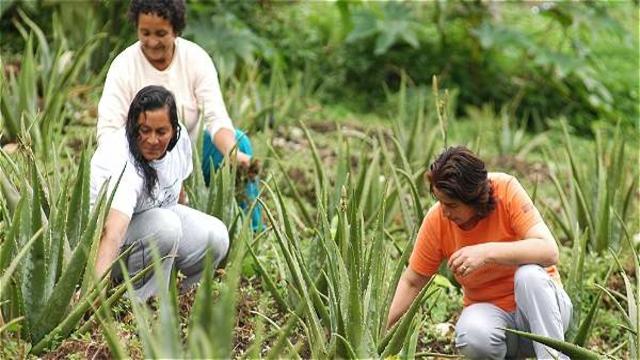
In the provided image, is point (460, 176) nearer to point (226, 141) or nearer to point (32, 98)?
point (226, 141)

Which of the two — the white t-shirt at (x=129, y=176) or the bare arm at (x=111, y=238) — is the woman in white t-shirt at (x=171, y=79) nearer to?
the white t-shirt at (x=129, y=176)

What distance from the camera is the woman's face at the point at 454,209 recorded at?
8.91 feet

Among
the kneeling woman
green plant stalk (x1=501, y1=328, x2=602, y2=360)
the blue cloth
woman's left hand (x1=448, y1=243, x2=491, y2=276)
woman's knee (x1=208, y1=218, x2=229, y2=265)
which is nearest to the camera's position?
green plant stalk (x1=501, y1=328, x2=602, y2=360)

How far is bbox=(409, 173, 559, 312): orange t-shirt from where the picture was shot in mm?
2832

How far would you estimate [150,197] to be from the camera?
120 inches

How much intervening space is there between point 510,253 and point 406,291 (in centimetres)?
33

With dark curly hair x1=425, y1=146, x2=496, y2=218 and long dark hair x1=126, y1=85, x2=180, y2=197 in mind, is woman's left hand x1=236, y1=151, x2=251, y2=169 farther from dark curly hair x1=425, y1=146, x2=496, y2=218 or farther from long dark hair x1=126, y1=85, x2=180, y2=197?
dark curly hair x1=425, y1=146, x2=496, y2=218

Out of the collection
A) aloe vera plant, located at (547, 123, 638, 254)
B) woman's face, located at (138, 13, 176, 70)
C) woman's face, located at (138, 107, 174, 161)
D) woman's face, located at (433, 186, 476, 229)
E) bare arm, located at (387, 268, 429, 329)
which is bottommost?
aloe vera plant, located at (547, 123, 638, 254)

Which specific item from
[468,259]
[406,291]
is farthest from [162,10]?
[468,259]

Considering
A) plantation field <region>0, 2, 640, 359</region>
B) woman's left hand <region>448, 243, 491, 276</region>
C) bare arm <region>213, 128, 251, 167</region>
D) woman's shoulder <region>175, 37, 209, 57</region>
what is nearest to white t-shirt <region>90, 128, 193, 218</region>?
plantation field <region>0, 2, 640, 359</region>

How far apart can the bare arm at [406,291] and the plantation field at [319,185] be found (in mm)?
62

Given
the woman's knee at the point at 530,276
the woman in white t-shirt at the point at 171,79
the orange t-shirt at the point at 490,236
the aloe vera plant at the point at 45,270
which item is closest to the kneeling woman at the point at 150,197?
the aloe vera plant at the point at 45,270

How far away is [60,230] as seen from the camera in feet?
8.70

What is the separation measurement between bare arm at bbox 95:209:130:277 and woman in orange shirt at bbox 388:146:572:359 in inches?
29.6
